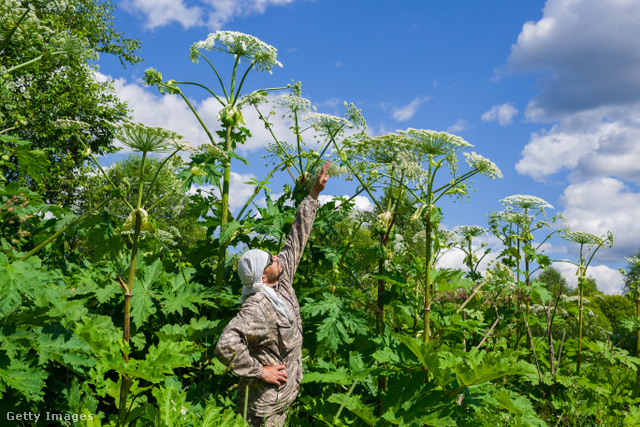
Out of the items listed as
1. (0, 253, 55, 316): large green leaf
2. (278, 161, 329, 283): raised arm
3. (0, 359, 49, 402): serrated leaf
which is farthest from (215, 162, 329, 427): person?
(0, 253, 55, 316): large green leaf

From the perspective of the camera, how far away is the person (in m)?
3.83

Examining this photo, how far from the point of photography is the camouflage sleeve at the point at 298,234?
4.45m

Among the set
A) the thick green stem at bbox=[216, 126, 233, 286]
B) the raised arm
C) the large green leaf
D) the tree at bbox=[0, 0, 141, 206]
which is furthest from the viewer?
the tree at bbox=[0, 0, 141, 206]

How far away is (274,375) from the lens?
3949 millimetres

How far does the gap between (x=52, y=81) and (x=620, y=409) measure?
66.4 ft

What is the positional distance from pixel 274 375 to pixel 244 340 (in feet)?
1.22

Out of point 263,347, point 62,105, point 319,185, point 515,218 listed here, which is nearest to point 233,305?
point 263,347

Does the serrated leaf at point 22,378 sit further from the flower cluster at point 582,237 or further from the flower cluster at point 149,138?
the flower cluster at point 582,237

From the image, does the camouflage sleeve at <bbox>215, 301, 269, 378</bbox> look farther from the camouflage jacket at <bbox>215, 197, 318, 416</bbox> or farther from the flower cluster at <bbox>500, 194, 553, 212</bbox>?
the flower cluster at <bbox>500, 194, 553, 212</bbox>

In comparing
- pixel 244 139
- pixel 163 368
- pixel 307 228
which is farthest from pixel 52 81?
pixel 163 368

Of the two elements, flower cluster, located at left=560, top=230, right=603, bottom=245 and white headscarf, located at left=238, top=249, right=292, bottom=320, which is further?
flower cluster, located at left=560, top=230, right=603, bottom=245

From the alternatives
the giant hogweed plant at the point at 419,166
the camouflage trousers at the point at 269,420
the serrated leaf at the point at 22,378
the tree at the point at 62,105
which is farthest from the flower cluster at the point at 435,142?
the tree at the point at 62,105

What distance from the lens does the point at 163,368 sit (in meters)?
2.81

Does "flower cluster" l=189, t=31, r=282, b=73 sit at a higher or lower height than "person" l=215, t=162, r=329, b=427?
higher
